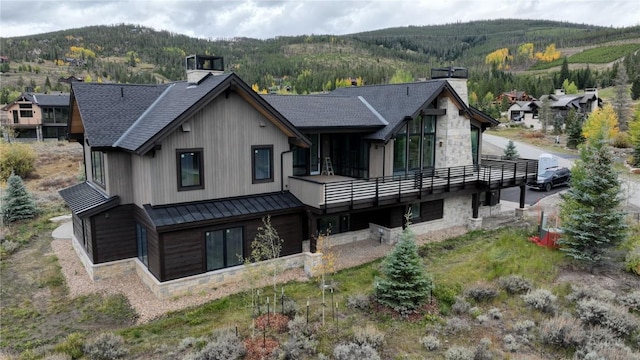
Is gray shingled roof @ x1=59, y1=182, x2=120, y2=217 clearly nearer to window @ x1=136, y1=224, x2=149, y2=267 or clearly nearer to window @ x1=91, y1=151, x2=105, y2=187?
window @ x1=91, y1=151, x2=105, y2=187

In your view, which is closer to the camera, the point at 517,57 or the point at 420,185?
the point at 420,185

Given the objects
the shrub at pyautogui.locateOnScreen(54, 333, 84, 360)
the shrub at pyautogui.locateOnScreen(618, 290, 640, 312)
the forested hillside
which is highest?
the forested hillside

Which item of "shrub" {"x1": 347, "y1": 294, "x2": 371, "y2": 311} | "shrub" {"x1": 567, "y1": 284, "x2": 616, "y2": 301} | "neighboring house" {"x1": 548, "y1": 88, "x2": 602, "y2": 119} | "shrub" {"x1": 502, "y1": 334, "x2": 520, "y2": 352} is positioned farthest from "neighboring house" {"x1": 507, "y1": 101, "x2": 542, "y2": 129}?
"shrub" {"x1": 502, "y1": 334, "x2": 520, "y2": 352}

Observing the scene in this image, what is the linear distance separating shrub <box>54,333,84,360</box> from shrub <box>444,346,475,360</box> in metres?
9.47

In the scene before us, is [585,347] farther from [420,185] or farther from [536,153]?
[536,153]

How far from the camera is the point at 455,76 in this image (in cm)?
2370

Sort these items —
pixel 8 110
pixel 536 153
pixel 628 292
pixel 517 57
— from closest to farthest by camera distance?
pixel 628 292 → pixel 536 153 → pixel 8 110 → pixel 517 57

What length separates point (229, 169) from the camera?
659 inches

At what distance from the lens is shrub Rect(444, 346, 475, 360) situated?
1060 centimetres

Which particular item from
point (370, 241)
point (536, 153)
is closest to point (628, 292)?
point (370, 241)

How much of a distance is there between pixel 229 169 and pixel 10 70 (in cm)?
15051

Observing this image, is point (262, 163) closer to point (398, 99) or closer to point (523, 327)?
point (398, 99)

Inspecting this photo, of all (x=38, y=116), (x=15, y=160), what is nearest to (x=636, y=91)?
(x=15, y=160)

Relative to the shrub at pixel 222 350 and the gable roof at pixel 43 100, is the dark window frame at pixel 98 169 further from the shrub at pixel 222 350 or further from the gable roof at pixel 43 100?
the gable roof at pixel 43 100
